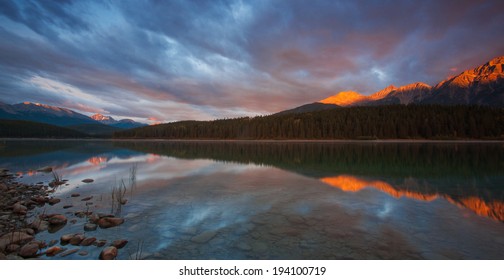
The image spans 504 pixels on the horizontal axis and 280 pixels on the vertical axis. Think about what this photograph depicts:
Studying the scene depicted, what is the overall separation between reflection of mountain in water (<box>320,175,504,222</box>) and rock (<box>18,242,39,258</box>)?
18124mm

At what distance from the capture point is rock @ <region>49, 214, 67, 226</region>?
11109 millimetres

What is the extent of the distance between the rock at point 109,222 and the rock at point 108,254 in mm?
3158

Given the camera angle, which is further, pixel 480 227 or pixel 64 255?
pixel 480 227

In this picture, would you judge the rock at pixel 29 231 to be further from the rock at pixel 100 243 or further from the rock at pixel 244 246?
the rock at pixel 244 246

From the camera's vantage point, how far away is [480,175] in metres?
24.4

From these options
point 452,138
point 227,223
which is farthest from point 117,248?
point 452,138

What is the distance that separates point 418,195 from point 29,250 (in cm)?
2130

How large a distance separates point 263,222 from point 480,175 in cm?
2637

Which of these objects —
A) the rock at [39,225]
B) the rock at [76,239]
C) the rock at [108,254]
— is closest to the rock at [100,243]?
the rock at [76,239]

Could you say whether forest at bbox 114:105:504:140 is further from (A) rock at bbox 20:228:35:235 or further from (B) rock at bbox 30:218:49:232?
(A) rock at bbox 20:228:35:235

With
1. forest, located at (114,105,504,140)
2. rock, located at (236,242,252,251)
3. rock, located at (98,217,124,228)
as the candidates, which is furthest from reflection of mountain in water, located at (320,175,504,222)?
forest, located at (114,105,504,140)

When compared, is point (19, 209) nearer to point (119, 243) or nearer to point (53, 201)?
point (53, 201)
